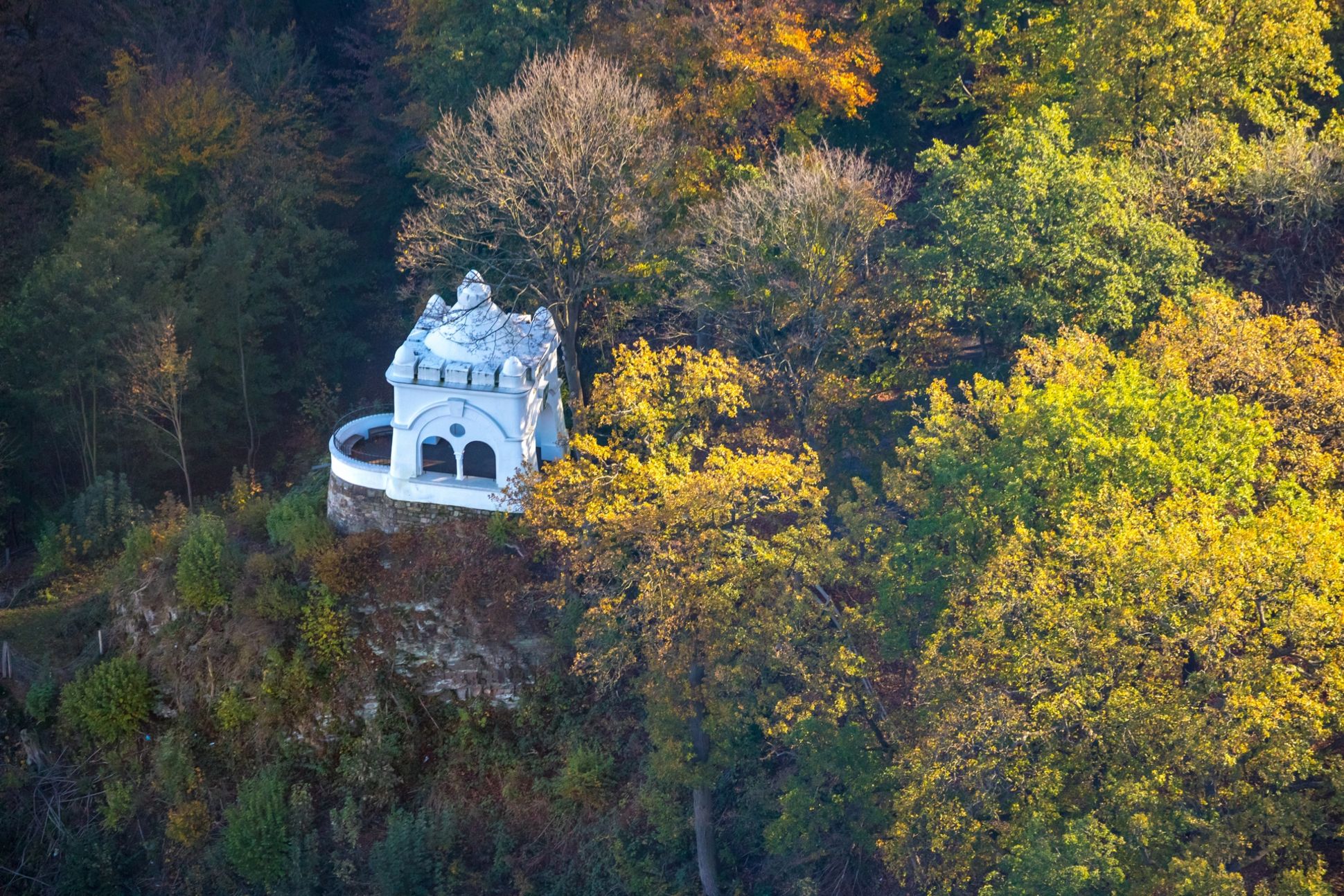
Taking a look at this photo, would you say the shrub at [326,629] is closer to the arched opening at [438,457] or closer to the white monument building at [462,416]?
the white monument building at [462,416]

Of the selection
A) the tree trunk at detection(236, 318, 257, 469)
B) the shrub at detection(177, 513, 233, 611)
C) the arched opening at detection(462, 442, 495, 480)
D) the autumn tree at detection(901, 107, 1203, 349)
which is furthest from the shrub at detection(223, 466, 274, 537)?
the autumn tree at detection(901, 107, 1203, 349)

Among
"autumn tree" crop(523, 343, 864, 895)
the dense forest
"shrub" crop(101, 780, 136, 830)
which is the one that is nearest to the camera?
the dense forest

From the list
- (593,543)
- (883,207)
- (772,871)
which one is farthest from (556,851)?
(883,207)

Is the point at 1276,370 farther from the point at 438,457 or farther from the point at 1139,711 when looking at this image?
the point at 438,457

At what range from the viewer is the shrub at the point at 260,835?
2689 centimetres

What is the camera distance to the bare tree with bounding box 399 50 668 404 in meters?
27.4

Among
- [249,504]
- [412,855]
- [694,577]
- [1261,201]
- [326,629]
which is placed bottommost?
[412,855]

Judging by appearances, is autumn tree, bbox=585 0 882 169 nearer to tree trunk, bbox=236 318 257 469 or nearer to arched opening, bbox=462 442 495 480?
arched opening, bbox=462 442 495 480

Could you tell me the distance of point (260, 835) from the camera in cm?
2691

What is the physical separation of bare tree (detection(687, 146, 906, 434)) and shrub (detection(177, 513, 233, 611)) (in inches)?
502

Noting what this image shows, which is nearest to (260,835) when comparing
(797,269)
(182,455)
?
(182,455)

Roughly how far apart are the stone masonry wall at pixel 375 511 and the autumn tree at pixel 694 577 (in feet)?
14.1

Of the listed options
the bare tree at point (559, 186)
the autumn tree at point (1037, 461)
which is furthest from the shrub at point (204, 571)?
the autumn tree at point (1037, 461)

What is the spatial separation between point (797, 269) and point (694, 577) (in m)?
9.32
